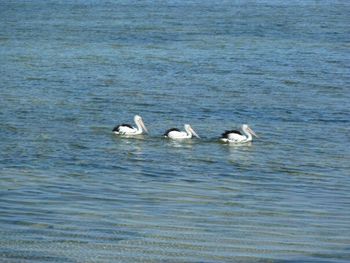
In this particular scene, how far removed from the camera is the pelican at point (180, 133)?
19641 mm

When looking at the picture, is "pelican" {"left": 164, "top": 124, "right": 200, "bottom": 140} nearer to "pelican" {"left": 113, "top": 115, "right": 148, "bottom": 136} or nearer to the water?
the water

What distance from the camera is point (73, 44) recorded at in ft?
122

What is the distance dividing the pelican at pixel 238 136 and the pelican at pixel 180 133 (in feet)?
2.07

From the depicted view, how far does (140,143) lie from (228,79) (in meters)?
8.84

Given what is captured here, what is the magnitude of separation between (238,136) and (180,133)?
110cm

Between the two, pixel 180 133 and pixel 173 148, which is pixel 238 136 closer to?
pixel 180 133

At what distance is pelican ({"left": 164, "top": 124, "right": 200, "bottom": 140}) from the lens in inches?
773

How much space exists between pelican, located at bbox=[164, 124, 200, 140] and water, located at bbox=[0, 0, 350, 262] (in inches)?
7.3

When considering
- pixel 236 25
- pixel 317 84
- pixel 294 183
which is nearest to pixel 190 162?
pixel 294 183

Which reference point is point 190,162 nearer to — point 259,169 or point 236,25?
point 259,169

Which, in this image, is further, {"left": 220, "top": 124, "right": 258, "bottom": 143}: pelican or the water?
{"left": 220, "top": 124, "right": 258, "bottom": 143}: pelican

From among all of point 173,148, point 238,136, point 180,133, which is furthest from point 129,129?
point 238,136

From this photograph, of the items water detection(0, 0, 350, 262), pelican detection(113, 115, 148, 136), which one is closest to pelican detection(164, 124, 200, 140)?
water detection(0, 0, 350, 262)

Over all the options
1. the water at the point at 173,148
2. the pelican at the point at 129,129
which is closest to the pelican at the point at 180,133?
the water at the point at 173,148
